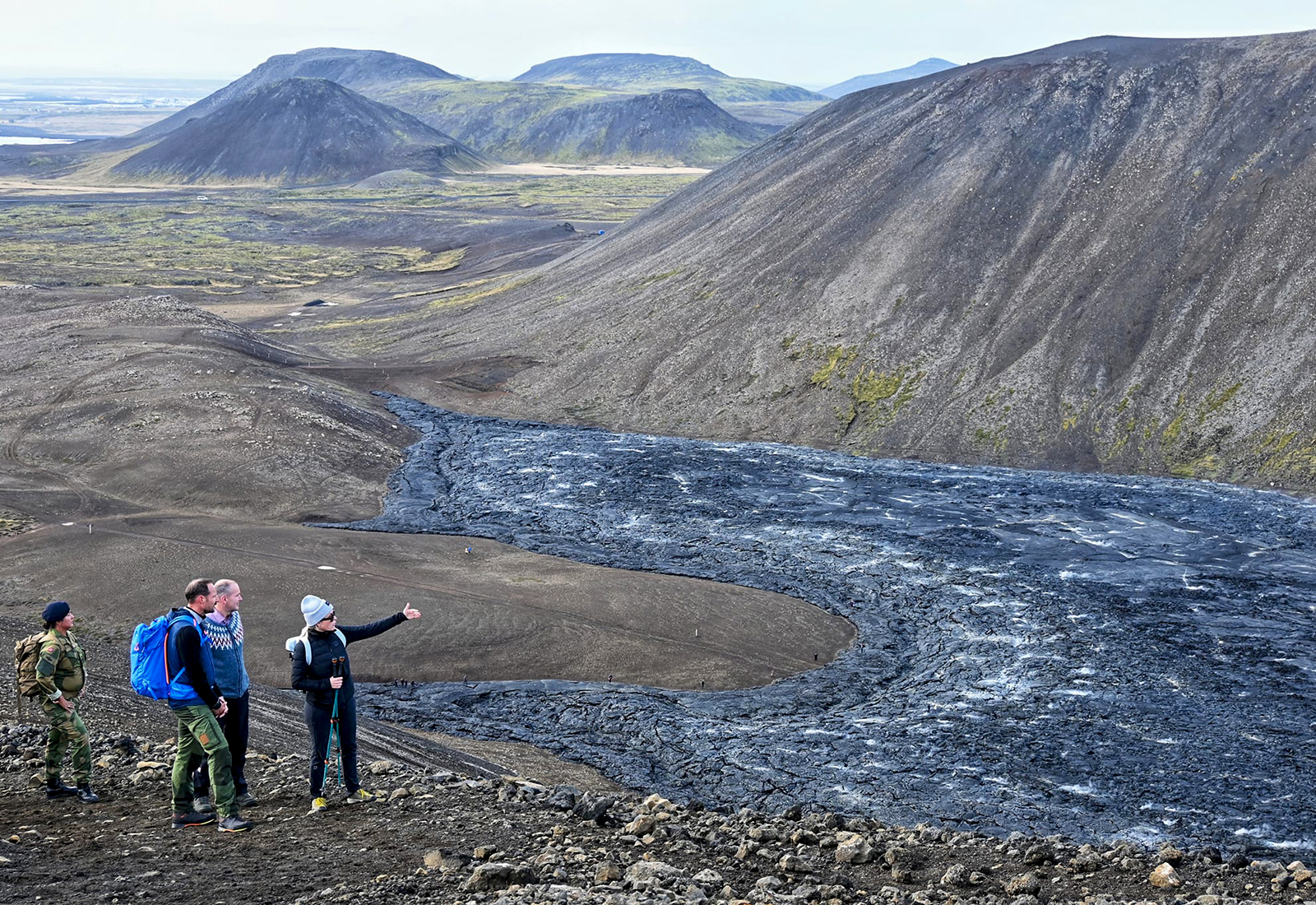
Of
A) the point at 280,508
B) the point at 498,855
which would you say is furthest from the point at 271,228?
the point at 498,855

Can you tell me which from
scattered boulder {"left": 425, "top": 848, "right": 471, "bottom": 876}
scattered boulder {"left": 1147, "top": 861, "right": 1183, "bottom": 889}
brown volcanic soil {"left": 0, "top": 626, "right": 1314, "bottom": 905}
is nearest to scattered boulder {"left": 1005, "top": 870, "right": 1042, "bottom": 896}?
brown volcanic soil {"left": 0, "top": 626, "right": 1314, "bottom": 905}

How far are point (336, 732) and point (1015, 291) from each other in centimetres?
4656

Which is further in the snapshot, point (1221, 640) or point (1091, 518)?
point (1091, 518)

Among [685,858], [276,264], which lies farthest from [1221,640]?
[276,264]

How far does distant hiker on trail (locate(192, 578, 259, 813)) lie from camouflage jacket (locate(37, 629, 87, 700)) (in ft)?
5.76

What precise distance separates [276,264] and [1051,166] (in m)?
70.2

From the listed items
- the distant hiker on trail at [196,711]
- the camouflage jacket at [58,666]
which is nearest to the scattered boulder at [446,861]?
the distant hiker on trail at [196,711]

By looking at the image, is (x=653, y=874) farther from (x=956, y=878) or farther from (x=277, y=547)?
(x=277, y=547)

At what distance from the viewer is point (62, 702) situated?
13188 mm

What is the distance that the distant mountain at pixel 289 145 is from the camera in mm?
179750

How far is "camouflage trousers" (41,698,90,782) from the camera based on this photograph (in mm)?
13156

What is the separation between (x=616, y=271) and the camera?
6981 centimetres

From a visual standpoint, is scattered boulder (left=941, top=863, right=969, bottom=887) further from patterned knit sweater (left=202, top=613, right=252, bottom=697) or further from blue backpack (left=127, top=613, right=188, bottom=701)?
blue backpack (left=127, top=613, right=188, bottom=701)

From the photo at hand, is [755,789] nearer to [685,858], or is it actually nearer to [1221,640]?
[685,858]
